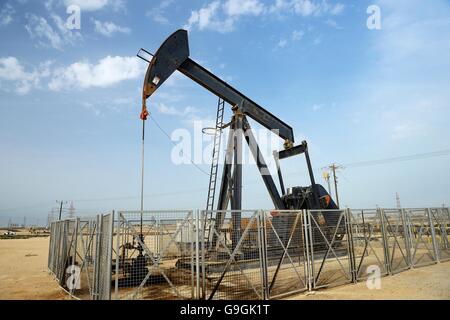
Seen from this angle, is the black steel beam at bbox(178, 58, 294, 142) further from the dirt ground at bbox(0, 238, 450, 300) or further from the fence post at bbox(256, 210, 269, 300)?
the dirt ground at bbox(0, 238, 450, 300)

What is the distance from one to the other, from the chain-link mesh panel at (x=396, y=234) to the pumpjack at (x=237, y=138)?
2207 mm

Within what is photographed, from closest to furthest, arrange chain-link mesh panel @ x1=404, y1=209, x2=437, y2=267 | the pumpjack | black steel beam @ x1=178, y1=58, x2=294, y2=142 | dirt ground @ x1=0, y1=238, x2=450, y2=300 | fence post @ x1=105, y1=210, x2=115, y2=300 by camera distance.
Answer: fence post @ x1=105, y1=210, x2=115, y2=300
dirt ground @ x1=0, y1=238, x2=450, y2=300
the pumpjack
black steel beam @ x1=178, y1=58, x2=294, y2=142
chain-link mesh panel @ x1=404, y1=209, x2=437, y2=267

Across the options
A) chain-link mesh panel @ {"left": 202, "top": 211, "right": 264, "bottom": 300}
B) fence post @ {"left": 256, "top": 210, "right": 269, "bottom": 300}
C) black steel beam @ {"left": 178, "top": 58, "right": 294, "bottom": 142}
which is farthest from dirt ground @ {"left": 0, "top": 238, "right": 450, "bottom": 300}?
black steel beam @ {"left": 178, "top": 58, "right": 294, "bottom": 142}

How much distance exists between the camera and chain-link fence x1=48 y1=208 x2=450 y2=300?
19.9 ft

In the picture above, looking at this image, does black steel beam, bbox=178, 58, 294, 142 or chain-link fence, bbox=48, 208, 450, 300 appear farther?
black steel beam, bbox=178, 58, 294, 142

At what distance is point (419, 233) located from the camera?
10.9 meters

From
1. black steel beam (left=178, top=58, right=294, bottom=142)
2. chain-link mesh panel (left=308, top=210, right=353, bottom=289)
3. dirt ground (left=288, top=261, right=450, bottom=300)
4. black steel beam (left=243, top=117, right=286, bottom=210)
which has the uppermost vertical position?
black steel beam (left=178, top=58, right=294, bottom=142)

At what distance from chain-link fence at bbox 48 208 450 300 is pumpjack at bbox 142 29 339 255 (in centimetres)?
29

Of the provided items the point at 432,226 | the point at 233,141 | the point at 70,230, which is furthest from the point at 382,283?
the point at 70,230

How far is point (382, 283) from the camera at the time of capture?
7.86m

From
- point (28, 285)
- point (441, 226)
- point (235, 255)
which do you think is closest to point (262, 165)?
point (235, 255)
